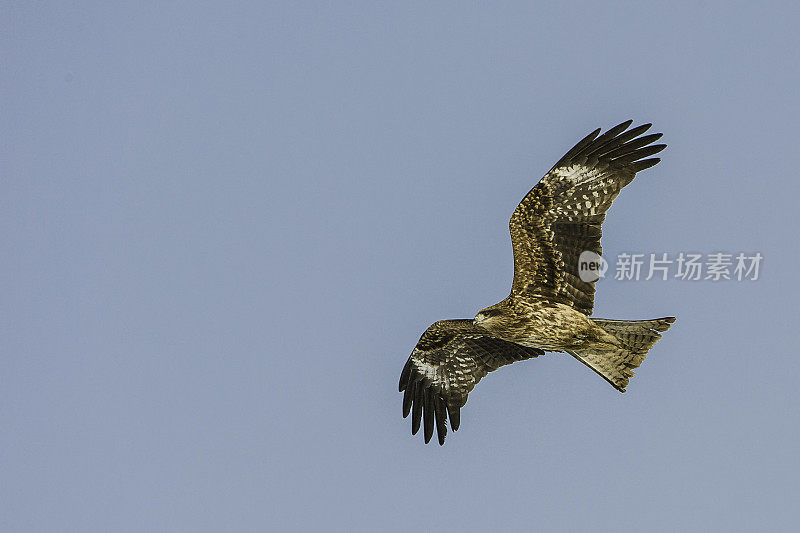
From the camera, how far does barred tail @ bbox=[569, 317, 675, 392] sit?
14430 mm

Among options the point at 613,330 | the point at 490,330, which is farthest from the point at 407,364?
the point at 613,330

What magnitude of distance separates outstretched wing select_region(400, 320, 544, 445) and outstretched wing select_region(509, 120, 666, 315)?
6.85 feet

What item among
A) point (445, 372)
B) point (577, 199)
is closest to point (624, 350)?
point (577, 199)

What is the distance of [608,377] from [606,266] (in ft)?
4.81

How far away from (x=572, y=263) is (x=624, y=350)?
4.34ft

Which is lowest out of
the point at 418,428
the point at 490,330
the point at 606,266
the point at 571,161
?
the point at 418,428

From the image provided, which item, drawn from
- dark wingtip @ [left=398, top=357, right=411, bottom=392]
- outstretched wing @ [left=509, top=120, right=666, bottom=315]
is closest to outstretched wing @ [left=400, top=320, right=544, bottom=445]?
Answer: dark wingtip @ [left=398, top=357, right=411, bottom=392]

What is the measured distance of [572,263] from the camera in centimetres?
1439

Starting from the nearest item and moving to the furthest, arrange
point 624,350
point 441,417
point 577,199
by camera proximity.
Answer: point 577,199
point 624,350
point 441,417

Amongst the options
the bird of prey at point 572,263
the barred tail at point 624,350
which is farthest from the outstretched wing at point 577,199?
the barred tail at point 624,350

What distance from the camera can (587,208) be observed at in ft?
46.8

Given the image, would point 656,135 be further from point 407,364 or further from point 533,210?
point 407,364

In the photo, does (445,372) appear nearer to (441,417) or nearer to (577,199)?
(441,417)

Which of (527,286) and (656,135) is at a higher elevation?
(656,135)
